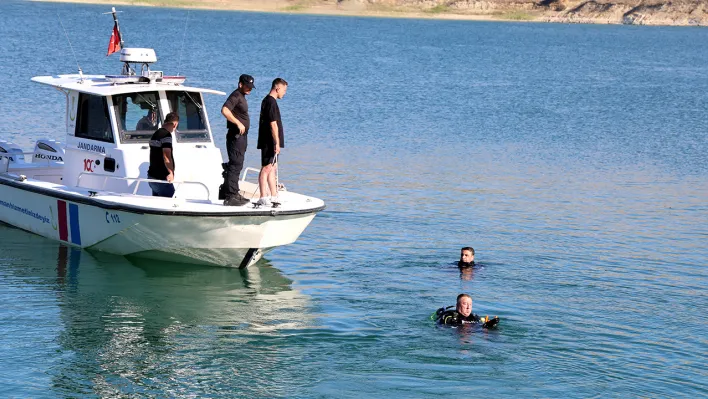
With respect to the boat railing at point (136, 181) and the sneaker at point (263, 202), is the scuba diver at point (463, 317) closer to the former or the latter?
the sneaker at point (263, 202)

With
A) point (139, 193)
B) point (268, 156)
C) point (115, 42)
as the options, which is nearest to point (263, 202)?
point (268, 156)

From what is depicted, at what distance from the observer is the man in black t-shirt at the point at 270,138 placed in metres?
15.8

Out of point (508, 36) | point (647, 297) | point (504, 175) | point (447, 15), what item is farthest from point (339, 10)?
point (647, 297)

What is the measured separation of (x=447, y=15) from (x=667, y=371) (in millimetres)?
140919

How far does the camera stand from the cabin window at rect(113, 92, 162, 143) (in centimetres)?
1772

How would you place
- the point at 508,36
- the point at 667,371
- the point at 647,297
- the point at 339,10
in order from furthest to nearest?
the point at 339,10 → the point at 508,36 → the point at 647,297 → the point at 667,371

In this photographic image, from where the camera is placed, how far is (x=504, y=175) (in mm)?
27297

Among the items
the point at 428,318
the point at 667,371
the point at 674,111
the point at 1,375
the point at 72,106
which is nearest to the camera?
the point at 1,375

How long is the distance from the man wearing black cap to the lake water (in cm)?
148

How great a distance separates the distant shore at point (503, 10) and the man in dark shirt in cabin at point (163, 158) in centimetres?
13186

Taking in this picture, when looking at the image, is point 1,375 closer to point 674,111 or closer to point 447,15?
point 674,111

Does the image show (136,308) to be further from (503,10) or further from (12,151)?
(503,10)

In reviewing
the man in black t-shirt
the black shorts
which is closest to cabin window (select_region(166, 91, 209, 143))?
the man in black t-shirt

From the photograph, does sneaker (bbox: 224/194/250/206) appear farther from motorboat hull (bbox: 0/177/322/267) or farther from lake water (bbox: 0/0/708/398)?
lake water (bbox: 0/0/708/398)
